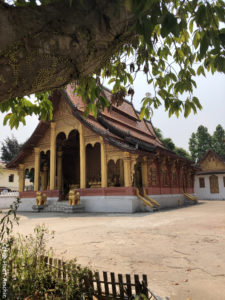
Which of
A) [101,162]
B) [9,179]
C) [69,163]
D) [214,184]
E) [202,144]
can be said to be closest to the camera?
[101,162]

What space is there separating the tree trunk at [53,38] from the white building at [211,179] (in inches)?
1168

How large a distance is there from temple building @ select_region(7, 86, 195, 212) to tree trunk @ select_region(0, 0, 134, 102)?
10.5m

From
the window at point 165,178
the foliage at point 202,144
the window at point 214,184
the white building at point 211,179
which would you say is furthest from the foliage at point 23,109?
the foliage at point 202,144

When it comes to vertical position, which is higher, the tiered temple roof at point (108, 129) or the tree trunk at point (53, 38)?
the tiered temple roof at point (108, 129)

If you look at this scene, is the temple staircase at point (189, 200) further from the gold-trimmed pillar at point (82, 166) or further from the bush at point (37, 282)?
the bush at point (37, 282)

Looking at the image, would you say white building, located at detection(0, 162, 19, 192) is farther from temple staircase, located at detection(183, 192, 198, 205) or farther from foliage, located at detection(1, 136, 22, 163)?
temple staircase, located at detection(183, 192, 198, 205)

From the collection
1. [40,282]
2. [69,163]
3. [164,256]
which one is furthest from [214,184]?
[40,282]

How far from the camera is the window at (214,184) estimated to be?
28641 mm

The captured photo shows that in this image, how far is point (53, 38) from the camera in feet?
4.81

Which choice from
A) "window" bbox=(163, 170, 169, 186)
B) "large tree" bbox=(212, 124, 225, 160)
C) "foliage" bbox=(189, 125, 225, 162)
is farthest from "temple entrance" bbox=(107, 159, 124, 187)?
"large tree" bbox=(212, 124, 225, 160)

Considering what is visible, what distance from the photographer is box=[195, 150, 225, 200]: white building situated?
28328mm

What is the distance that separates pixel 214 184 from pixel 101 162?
2051 cm

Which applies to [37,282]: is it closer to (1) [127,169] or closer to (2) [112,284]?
(2) [112,284]

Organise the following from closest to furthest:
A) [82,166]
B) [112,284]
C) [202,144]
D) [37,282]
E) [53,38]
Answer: [53,38] → [112,284] → [37,282] → [82,166] → [202,144]
